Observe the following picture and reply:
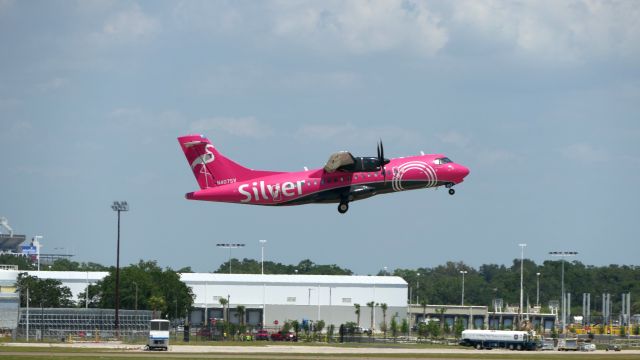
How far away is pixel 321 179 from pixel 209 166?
9431 millimetres

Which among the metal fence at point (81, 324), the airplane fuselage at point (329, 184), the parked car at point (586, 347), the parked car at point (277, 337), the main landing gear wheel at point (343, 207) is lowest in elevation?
the parked car at point (277, 337)

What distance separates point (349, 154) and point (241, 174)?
29.7 ft

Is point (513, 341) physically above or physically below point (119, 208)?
below

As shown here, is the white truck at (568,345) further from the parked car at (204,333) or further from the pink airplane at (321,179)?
the pink airplane at (321,179)

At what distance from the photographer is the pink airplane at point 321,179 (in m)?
91.7

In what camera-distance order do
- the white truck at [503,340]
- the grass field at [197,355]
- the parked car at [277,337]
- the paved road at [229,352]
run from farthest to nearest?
the parked car at [277,337] → the white truck at [503,340] → the paved road at [229,352] → the grass field at [197,355]

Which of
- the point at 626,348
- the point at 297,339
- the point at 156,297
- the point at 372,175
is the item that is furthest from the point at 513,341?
the point at 156,297

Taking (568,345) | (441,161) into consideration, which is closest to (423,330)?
(568,345)

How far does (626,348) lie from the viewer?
146m

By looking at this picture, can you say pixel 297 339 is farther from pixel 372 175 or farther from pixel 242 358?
pixel 372 175

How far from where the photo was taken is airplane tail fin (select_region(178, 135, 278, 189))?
9350 cm

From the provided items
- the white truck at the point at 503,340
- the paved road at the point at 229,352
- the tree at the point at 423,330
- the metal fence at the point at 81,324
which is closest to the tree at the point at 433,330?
the tree at the point at 423,330

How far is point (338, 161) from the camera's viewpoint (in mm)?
91438

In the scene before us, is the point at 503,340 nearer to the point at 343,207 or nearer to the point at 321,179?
the point at 343,207
